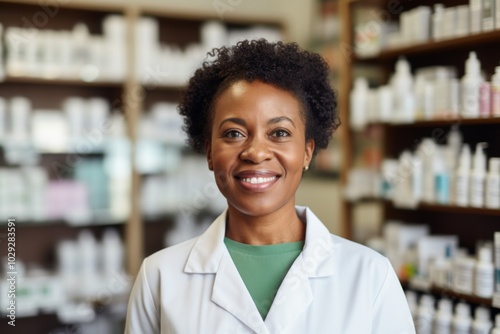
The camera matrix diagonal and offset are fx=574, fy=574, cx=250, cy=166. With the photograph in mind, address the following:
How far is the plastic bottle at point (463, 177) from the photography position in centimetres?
202

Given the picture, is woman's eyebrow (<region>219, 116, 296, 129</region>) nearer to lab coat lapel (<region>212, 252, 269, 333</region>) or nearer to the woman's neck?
the woman's neck

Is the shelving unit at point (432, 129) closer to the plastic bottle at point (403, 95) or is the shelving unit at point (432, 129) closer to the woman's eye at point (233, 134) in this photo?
the plastic bottle at point (403, 95)

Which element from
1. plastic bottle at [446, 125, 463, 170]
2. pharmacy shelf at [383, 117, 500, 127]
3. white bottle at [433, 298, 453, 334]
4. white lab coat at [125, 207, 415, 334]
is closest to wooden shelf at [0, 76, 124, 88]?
pharmacy shelf at [383, 117, 500, 127]

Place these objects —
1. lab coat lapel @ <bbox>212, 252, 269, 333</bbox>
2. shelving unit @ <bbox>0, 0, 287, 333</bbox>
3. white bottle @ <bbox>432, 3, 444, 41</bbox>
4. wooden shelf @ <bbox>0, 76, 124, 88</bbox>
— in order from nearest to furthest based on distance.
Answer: lab coat lapel @ <bbox>212, 252, 269, 333</bbox> < white bottle @ <bbox>432, 3, 444, 41</bbox> < wooden shelf @ <bbox>0, 76, 124, 88</bbox> < shelving unit @ <bbox>0, 0, 287, 333</bbox>

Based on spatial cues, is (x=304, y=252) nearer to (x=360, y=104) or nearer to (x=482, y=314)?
(x=482, y=314)

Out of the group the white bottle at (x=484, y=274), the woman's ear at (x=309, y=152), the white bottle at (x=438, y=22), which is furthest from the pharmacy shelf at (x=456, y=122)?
the woman's ear at (x=309, y=152)

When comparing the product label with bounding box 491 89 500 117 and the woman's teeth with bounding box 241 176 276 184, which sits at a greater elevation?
the product label with bounding box 491 89 500 117

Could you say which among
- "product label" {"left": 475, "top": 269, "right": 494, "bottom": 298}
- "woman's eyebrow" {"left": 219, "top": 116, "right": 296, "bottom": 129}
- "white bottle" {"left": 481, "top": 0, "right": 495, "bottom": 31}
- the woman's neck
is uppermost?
"white bottle" {"left": 481, "top": 0, "right": 495, "bottom": 31}

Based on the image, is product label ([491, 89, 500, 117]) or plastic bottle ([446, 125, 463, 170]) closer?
product label ([491, 89, 500, 117])

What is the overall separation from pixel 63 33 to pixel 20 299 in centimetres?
148

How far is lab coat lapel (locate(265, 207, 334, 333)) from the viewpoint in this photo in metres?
1.26

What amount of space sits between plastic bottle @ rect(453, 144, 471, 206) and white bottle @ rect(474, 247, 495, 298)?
0.19 metres

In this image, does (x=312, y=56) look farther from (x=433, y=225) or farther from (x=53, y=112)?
(x=53, y=112)

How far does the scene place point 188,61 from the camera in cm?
355
